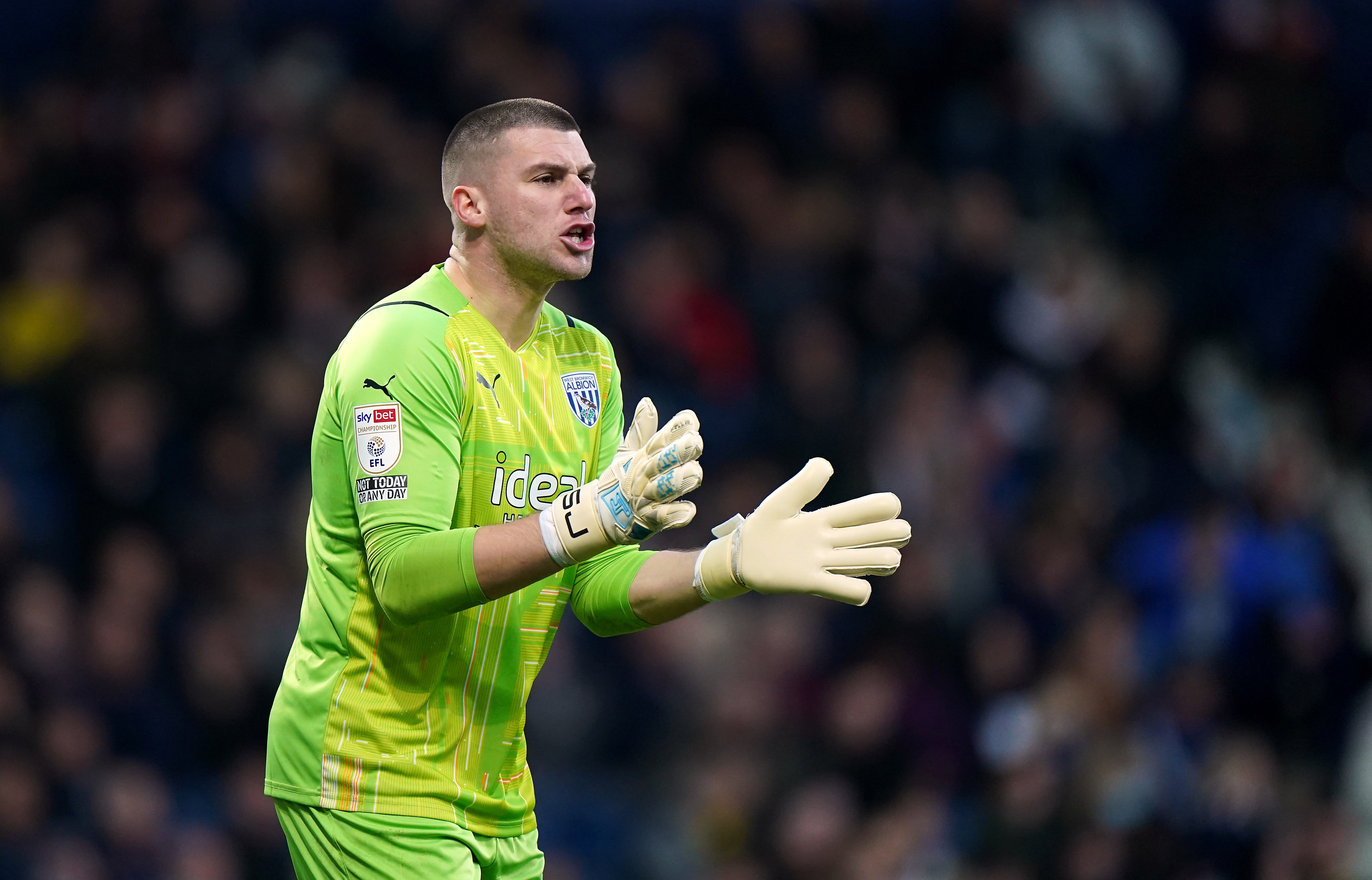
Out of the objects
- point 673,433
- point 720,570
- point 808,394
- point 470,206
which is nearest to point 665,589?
point 720,570

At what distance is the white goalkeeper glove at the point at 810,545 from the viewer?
3.92 metres

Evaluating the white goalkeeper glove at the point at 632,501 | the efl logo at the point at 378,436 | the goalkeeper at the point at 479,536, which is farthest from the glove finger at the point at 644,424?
the efl logo at the point at 378,436

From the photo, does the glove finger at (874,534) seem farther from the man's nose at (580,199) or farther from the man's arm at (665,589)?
the man's nose at (580,199)

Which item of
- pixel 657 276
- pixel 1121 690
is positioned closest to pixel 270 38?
pixel 657 276

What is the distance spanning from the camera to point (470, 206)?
14.5 feet

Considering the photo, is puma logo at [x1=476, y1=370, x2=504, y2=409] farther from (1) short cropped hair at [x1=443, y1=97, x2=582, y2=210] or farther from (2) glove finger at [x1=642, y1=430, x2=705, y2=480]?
(2) glove finger at [x1=642, y1=430, x2=705, y2=480]

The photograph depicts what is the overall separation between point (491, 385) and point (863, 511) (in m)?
1.00

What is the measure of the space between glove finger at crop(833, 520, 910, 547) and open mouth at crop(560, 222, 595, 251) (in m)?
1.02

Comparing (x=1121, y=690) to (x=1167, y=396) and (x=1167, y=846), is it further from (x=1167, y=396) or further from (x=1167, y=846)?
(x=1167, y=396)

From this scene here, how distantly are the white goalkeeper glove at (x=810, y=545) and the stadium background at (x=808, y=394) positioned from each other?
4.61m

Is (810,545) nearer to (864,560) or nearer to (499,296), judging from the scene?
(864,560)

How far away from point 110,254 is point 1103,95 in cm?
673

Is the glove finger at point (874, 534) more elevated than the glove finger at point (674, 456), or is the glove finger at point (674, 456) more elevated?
the glove finger at point (674, 456)

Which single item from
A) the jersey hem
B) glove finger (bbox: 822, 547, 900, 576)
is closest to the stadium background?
the jersey hem
